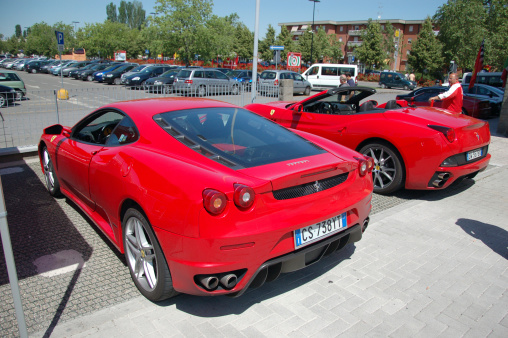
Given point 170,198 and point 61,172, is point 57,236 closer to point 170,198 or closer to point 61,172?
point 61,172

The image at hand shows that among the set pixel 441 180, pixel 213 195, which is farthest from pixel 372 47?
pixel 213 195

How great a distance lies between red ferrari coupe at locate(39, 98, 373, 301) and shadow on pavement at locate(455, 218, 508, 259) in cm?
178

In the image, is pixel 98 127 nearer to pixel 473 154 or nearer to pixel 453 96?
pixel 473 154

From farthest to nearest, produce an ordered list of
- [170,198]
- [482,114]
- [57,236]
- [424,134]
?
[482,114] → [424,134] → [57,236] → [170,198]

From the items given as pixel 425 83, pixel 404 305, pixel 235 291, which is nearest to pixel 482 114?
→ pixel 404 305

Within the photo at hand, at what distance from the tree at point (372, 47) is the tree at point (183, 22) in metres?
30.9

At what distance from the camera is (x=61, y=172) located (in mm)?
4406

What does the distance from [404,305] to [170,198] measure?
1952 millimetres

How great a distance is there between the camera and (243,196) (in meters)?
2.45

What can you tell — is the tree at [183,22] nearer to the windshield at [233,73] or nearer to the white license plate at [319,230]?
the windshield at [233,73]

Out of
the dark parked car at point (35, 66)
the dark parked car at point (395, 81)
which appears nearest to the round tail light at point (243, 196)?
the dark parked car at point (395, 81)

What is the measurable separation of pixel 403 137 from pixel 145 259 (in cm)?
383

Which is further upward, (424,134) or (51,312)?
(424,134)

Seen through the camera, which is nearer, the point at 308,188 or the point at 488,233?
the point at 308,188
